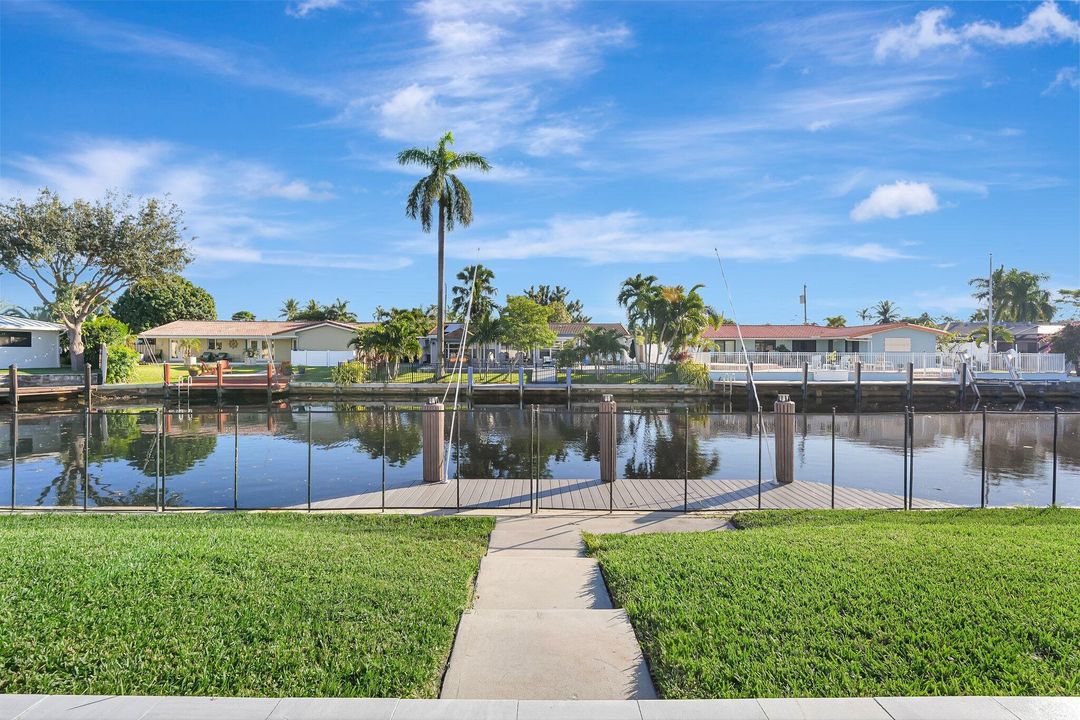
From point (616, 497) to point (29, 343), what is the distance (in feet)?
Answer: 180

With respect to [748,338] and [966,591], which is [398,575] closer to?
[966,591]

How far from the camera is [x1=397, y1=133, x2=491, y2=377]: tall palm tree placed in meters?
47.2

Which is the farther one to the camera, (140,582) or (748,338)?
(748,338)

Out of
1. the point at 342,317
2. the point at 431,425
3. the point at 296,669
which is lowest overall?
the point at 296,669

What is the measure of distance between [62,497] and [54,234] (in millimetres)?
43496

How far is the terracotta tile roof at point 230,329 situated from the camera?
203 feet

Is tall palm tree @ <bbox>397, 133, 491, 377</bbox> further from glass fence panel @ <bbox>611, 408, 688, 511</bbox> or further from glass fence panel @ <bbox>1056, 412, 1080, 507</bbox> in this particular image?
glass fence panel @ <bbox>1056, 412, 1080, 507</bbox>

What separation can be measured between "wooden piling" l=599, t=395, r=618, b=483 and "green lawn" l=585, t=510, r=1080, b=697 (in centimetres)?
454

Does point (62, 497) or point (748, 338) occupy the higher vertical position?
point (748, 338)

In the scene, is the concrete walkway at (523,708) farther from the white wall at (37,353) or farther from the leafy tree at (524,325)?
the white wall at (37,353)

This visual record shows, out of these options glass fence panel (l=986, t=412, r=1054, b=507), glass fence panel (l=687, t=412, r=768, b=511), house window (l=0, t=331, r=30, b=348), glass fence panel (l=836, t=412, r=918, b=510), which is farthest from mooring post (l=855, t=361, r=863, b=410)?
house window (l=0, t=331, r=30, b=348)

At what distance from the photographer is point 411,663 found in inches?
185

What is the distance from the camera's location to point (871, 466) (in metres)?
17.8

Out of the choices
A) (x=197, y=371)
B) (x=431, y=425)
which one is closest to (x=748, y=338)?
(x=197, y=371)
